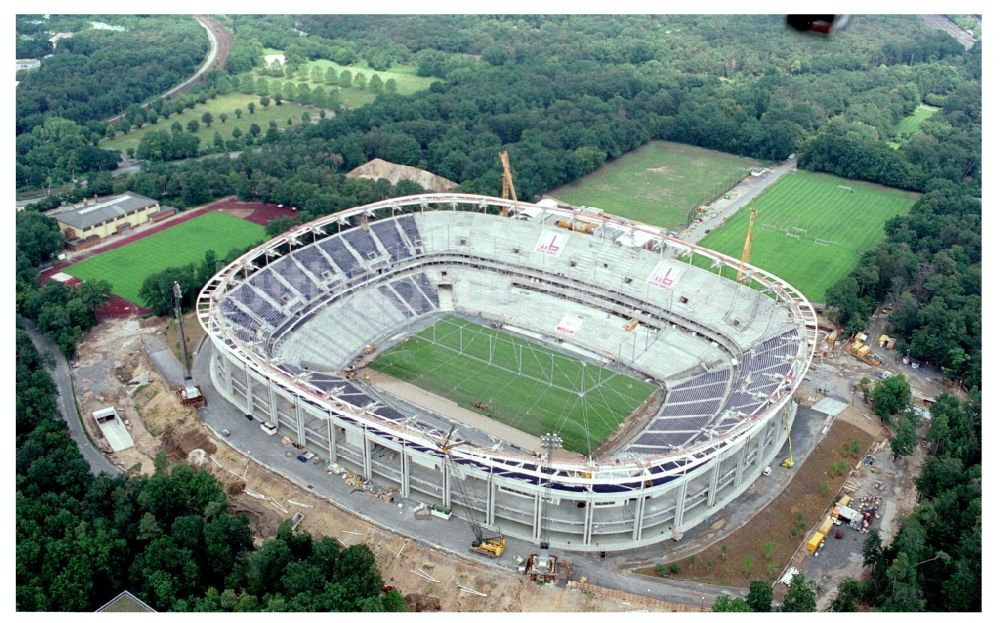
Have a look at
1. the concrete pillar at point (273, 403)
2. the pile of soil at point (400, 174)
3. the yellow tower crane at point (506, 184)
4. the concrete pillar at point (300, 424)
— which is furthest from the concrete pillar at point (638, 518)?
the pile of soil at point (400, 174)

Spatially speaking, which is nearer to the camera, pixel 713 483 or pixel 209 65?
pixel 713 483

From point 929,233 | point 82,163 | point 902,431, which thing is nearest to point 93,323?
point 82,163

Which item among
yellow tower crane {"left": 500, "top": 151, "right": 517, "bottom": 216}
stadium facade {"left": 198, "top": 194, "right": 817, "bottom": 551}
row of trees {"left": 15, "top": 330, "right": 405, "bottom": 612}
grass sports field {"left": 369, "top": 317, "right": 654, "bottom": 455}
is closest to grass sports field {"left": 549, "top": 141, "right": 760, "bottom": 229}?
yellow tower crane {"left": 500, "top": 151, "right": 517, "bottom": 216}

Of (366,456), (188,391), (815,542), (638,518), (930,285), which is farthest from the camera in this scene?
(930,285)

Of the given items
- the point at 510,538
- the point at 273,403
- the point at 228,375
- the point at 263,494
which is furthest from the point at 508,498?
the point at 228,375

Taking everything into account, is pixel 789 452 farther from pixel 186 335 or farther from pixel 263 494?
pixel 186 335

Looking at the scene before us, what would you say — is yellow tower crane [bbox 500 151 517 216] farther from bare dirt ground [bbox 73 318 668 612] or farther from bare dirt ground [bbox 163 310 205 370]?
bare dirt ground [bbox 73 318 668 612]
